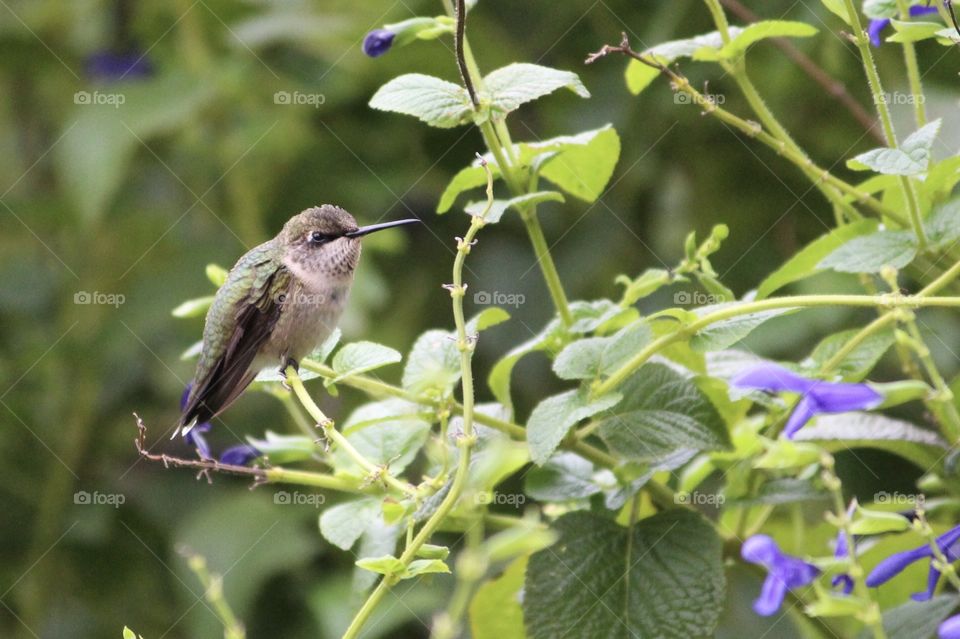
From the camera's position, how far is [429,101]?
1.25 metres

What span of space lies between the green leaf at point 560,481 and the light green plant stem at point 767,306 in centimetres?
16

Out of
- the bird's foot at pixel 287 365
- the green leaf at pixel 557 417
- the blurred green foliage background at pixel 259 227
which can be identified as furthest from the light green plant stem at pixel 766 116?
the blurred green foliage background at pixel 259 227

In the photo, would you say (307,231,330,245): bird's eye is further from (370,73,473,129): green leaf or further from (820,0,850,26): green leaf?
(820,0,850,26): green leaf

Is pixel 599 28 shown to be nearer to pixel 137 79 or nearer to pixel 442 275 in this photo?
pixel 442 275

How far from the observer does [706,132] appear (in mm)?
2512

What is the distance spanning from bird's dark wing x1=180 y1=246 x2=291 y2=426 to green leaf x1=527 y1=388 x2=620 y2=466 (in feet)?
1.20

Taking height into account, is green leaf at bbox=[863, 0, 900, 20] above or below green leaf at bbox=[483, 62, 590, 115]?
below

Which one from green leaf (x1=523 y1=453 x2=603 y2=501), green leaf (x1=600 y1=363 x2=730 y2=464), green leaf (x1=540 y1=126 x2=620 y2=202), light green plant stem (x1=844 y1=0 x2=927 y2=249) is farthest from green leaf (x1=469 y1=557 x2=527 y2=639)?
light green plant stem (x1=844 y1=0 x2=927 y2=249)

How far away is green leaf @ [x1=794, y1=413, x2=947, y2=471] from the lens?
1286 mm

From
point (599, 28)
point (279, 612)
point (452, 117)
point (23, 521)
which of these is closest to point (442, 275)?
point (599, 28)

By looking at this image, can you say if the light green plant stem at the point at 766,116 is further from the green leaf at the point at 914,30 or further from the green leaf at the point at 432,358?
the green leaf at the point at 432,358

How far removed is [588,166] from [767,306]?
0.39m

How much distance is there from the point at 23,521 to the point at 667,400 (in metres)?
1.95

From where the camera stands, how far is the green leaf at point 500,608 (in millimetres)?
1359
